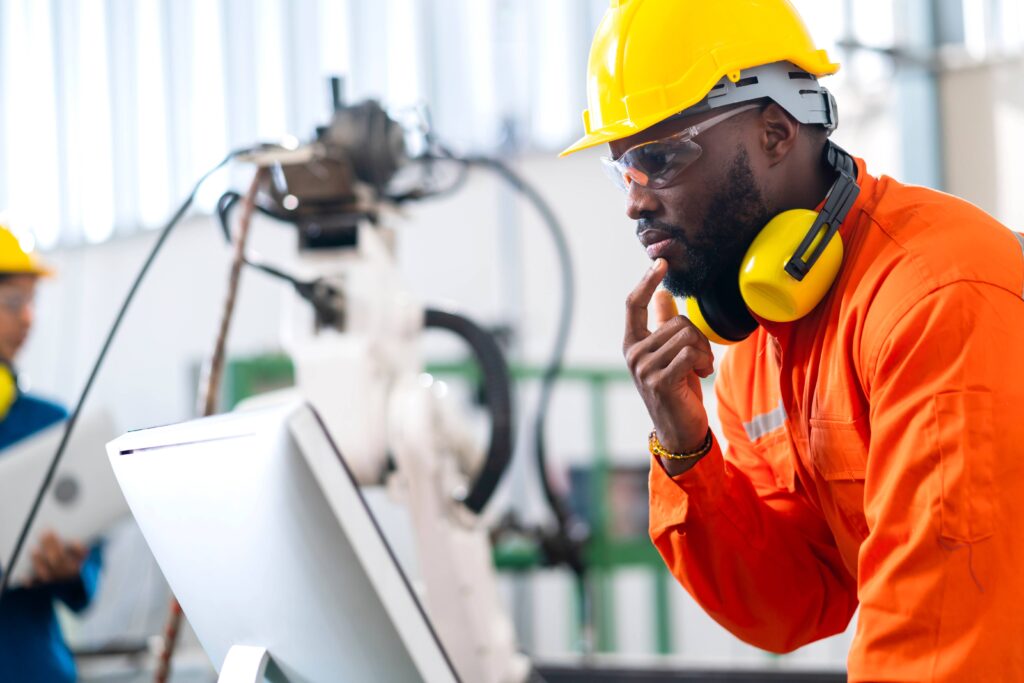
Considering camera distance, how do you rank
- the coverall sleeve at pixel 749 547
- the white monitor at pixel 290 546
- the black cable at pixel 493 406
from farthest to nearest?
the black cable at pixel 493 406 → the coverall sleeve at pixel 749 547 → the white monitor at pixel 290 546

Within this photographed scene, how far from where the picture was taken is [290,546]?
0.94 metres

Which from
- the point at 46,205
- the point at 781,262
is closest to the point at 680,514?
the point at 781,262

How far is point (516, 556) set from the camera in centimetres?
385

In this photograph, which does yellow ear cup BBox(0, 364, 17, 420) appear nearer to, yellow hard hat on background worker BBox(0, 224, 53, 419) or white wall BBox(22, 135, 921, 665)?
yellow hard hat on background worker BBox(0, 224, 53, 419)

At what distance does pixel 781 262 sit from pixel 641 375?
215 millimetres

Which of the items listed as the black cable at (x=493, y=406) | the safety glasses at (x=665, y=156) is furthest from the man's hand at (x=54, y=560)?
the safety glasses at (x=665, y=156)

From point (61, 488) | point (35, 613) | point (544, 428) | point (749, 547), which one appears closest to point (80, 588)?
point (35, 613)

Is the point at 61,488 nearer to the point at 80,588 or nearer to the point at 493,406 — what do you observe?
the point at 80,588

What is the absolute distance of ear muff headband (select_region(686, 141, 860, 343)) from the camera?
1190mm

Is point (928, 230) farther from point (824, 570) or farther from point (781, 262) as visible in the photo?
point (824, 570)

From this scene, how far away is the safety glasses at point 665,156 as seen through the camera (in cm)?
127

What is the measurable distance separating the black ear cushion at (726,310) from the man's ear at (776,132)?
16 cm

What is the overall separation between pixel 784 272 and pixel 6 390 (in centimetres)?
195

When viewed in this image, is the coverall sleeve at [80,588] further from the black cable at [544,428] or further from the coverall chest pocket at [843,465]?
the coverall chest pocket at [843,465]
